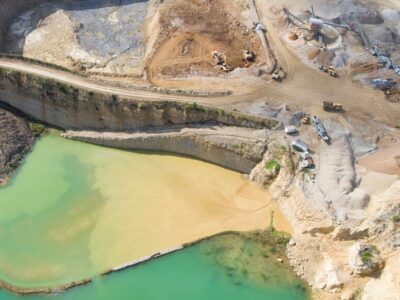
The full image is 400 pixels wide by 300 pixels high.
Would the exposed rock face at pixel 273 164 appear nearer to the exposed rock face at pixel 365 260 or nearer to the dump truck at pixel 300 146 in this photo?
the dump truck at pixel 300 146

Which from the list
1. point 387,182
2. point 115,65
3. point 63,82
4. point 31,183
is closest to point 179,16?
point 115,65

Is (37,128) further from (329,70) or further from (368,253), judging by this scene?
(368,253)

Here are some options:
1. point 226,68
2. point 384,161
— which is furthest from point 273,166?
point 226,68

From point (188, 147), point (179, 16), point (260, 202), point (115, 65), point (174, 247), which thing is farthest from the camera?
point (179, 16)

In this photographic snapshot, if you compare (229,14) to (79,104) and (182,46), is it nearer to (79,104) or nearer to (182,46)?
(182,46)

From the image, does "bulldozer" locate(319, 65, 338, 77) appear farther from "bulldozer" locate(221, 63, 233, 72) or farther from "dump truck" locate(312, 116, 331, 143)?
"bulldozer" locate(221, 63, 233, 72)

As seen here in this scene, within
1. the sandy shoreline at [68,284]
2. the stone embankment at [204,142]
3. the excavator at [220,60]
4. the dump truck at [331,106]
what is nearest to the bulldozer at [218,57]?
the excavator at [220,60]
